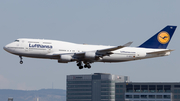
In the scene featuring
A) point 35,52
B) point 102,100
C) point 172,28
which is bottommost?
point 102,100

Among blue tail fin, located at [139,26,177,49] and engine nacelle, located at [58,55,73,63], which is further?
blue tail fin, located at [139,26,177,49]

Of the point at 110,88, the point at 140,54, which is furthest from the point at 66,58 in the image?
the point at 110,88

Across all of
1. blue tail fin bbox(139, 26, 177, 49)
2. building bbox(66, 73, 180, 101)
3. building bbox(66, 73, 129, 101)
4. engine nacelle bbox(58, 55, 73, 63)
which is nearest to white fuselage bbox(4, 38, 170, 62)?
engine nacelle bbox(58, 55, 73, 63)

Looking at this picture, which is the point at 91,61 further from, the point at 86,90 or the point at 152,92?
the point at 86,90

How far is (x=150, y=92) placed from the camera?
448 ft

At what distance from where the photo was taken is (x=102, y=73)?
175875 mm

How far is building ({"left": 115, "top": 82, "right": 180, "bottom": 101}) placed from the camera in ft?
439

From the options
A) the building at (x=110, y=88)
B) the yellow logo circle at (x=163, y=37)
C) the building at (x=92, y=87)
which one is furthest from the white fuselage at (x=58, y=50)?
the building at (x=92, y=87)

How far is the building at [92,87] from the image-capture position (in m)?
171

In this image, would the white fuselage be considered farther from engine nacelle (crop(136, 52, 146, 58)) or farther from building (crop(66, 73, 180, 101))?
building (crop(66, 73, 180, 101))

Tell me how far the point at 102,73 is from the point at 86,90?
35.2 feet

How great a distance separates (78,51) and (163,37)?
20.3 meters

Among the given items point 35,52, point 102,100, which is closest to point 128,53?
point 35,52

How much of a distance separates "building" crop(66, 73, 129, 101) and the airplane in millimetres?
92138
